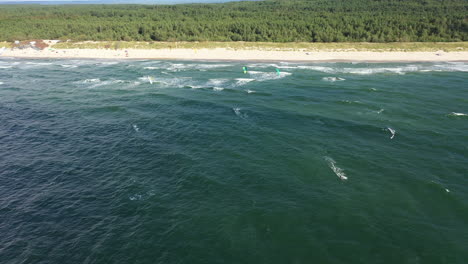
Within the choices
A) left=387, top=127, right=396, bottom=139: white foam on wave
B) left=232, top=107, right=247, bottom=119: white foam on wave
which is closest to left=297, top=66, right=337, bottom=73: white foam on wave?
left=232, top=107, right=247, bottom=119: white foam on wave

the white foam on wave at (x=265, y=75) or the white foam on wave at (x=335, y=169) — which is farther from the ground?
the white foam on wave at (x=265, y=75)

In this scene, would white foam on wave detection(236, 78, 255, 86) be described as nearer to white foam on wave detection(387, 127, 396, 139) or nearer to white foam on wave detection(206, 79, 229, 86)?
white foam on wave detection(206, 79, 229, 86)

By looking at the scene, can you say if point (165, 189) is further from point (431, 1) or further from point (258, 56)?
point (431, 1)

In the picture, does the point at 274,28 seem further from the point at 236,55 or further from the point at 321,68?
the point at 321,68

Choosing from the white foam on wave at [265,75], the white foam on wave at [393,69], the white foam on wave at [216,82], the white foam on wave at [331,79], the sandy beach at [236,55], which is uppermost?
the sandy beach at [236,55]

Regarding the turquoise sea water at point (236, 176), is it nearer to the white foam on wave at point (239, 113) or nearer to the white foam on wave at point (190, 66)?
the white foam on wave at point (239, 113)

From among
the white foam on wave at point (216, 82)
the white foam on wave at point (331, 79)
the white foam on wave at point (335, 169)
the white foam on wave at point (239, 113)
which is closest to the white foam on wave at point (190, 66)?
the white foam on wave at point (216, 82)

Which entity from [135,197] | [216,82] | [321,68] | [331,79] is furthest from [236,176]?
[321,68]
